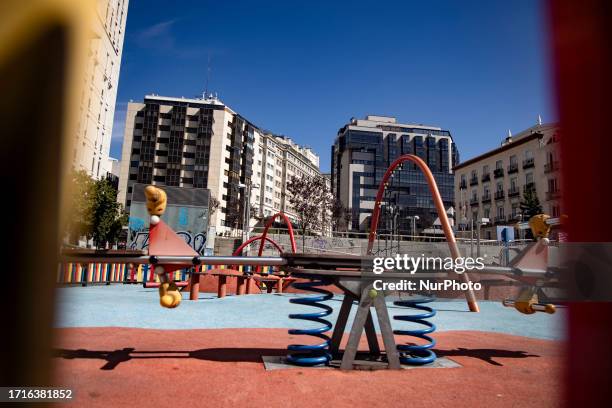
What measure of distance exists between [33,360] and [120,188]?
76.4 meters

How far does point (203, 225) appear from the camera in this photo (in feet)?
82.6

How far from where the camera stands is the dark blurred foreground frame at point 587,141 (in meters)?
2.26

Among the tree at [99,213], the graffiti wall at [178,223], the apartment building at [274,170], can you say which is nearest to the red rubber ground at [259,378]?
the graffiti wall at [178,223]

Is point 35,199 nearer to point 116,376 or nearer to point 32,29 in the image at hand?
point 32,29

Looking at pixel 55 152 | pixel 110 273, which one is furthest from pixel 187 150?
pixel 55 152

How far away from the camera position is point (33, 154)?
1.94 meters

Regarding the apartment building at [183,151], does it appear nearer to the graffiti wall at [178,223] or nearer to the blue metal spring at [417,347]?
the graffiti wall at [178,223]

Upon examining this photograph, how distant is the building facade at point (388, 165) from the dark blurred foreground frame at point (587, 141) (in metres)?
83.3

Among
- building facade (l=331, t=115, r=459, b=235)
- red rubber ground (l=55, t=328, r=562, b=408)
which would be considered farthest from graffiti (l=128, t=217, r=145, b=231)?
building facade (l=331, t=115, r=459, b=235)

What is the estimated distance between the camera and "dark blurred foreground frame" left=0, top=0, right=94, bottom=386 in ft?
6.07

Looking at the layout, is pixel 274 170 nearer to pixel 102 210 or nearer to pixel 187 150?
pixel 187 150

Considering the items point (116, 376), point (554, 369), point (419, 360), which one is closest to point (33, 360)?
point (116, 376)

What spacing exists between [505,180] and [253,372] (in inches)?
2154

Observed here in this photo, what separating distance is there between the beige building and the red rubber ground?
4034 cm
